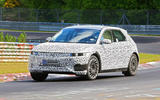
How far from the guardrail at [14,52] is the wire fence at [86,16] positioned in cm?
3550

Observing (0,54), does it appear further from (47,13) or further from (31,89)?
(47,13)

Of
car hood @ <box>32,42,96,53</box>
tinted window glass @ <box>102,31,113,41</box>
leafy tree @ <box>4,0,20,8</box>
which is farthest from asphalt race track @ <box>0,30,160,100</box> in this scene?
leafy tree @ <box>4,0,20,8</box>

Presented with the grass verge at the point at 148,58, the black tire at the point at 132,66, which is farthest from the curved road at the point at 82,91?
the grass verge at the point at 148,58

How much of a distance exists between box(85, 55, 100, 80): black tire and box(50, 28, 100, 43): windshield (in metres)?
0.74

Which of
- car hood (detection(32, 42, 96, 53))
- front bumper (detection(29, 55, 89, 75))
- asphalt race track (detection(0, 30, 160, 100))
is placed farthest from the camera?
car hood (detection(32, 42, 96, 53))

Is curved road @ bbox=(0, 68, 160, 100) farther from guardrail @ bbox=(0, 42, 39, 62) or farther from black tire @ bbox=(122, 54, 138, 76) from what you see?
guardrail @ bbox=(0, 42, 39, 62)

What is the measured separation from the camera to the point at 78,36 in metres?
17.2

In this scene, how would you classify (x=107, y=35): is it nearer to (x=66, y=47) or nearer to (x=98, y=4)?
(x=66, y=47)

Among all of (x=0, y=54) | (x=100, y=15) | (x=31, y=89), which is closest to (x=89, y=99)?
(x=31, y=89)

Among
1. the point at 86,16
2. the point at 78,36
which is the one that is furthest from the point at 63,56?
the point at 86,16

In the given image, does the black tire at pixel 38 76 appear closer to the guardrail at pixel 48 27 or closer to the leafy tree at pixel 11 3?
the guardrail at pixel 48 27

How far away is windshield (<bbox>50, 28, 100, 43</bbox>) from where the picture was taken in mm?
17047

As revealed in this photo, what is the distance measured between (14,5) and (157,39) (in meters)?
49.8

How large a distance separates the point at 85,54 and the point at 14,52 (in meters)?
12.1
